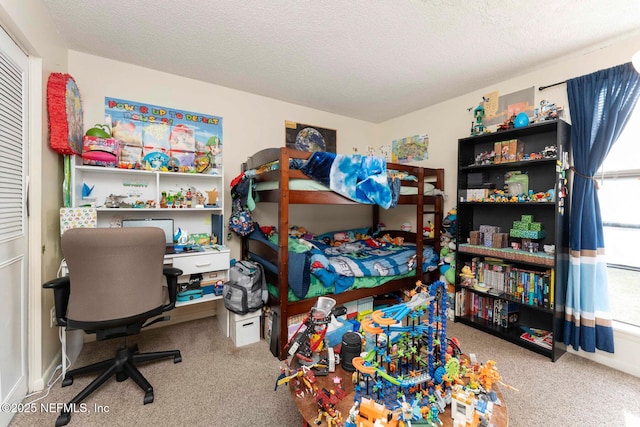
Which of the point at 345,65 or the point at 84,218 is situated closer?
the point at 84,218

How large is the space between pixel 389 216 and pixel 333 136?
4.69 ft

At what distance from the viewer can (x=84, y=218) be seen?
6.41ft

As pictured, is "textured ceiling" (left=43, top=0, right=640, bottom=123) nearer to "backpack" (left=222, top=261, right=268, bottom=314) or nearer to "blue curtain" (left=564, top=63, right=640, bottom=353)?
"blue curtain" (left=564, top=63, right=640, bottom=353)

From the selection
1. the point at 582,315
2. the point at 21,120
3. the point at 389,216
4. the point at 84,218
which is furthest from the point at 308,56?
the point at 582,315

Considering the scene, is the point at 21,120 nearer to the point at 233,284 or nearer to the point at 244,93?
the point at 233,284

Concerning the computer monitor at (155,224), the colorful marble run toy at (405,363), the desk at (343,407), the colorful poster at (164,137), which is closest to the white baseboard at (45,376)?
the computer monitor at (155,224)

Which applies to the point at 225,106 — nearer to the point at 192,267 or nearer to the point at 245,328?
the point at 192,267

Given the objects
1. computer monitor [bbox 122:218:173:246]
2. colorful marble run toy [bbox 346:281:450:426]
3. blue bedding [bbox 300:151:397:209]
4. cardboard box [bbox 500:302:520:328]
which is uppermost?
blue bedding [bbox 300:151:397:209]

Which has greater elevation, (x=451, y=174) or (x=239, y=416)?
(x=451, y=174)

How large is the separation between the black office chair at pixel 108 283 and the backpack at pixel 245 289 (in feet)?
2.00

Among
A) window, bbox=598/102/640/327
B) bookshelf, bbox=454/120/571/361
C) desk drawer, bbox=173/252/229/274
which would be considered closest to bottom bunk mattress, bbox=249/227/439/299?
desk drawer, bbox=173/252/229/274

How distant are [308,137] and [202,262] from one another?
2.04m

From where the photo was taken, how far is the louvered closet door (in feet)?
4.58

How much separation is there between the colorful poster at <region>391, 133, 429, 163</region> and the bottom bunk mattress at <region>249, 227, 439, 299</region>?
1172 millimetres
